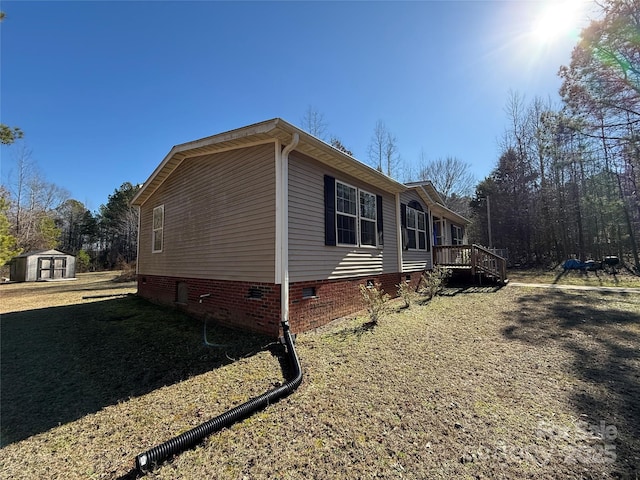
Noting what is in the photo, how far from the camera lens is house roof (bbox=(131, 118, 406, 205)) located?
522cm

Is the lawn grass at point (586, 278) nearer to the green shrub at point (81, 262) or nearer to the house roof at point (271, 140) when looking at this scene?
the house roof at point (271, 140)

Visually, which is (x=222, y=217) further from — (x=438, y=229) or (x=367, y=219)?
(x=438, y=229)

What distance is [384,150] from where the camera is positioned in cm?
2538

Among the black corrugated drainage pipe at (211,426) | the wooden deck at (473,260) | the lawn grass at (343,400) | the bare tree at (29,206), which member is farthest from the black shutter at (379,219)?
the bare tree at (29,206)

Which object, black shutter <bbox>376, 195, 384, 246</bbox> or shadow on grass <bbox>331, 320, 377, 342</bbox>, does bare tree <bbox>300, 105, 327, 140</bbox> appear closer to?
black shutter <bbox>376, 195, 384, 246</bbox>

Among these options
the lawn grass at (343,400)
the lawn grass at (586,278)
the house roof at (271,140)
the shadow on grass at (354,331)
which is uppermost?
the house roof at (271,140)

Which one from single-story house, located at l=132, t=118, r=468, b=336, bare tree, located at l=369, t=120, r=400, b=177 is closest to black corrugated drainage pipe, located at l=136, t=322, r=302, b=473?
single-story house, located at l=132, t=118, r=468, b=336

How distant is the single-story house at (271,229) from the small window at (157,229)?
83mm

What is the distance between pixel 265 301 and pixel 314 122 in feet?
61.5

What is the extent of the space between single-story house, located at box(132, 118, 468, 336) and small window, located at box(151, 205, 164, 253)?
0.27 feet

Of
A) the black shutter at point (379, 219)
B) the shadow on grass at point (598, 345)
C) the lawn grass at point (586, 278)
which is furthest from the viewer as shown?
the lawn grass at point (586, 278)

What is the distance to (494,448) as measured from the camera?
252cm

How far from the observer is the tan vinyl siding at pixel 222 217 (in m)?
5.61

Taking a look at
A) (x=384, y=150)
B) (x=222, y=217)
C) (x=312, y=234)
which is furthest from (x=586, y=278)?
(x=222, y=217)
